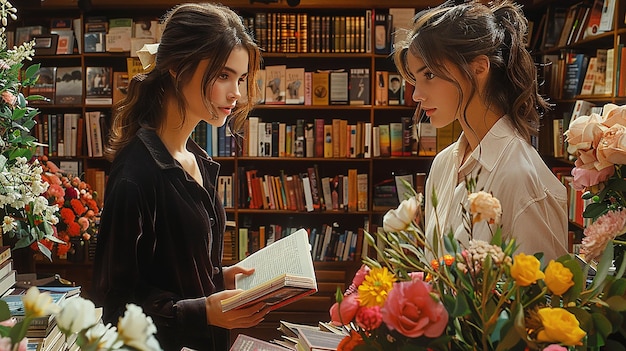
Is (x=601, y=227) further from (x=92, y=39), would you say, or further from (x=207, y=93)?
(x=92, y=39)

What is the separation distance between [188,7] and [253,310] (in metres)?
0.79

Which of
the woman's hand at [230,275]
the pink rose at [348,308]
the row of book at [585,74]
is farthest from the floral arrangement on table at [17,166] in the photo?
the row of book at [585,74]

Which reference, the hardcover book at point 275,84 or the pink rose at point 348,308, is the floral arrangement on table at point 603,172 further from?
the hardcover book at point 275,84

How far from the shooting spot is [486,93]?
163 cm

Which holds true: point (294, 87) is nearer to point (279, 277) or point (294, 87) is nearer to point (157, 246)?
point (157, 246)

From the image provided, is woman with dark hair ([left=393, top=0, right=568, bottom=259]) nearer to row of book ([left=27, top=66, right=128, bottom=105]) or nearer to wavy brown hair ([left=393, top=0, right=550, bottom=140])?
wavy brown hair ([left=393, top=0, right=550, bottom=140])


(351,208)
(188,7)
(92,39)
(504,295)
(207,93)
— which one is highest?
(92,39)

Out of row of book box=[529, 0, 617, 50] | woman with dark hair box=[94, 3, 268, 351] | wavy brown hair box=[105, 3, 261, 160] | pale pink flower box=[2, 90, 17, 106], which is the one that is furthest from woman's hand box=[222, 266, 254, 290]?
row of book box=[529, 0, 617, 50]

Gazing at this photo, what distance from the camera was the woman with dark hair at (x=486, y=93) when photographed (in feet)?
4.94

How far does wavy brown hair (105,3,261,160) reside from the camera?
67.6 inches

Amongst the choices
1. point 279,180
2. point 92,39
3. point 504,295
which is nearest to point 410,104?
point 279,180

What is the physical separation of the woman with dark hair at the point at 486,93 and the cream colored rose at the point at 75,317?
3.20 feet

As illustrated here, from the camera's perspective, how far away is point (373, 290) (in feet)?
2.64

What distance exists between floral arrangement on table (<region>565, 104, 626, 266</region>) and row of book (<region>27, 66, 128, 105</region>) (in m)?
4.05
